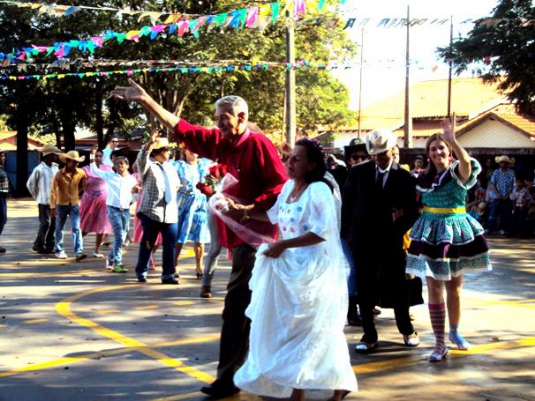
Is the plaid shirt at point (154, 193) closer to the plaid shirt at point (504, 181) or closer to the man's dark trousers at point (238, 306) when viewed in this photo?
the man's dark trousers at point (238, 306)

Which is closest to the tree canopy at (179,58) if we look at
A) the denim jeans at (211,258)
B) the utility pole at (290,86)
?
the utility pole at (290,86)

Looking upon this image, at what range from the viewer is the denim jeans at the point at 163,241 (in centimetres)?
1109

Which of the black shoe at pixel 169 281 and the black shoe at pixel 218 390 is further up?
the black shoe at pixel 169 281

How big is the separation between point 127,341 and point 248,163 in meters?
2.44

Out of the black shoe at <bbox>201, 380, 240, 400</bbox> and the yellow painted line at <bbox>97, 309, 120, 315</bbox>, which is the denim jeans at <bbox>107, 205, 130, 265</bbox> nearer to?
the yellow painted line at <bbox>97, 309, 120, 315</bbox>

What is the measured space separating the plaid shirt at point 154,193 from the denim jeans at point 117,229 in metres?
1.39

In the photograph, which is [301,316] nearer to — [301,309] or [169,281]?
[301,309]

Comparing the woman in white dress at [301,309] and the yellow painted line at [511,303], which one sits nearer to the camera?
the woman in white dress at [301,309]

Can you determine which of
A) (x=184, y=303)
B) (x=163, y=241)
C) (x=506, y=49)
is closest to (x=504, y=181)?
(x=506, y=49)

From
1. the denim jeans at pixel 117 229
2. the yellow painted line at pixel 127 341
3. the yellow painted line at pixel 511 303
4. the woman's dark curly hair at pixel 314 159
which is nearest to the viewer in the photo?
the woman's dark curly hair at pixel 314 159

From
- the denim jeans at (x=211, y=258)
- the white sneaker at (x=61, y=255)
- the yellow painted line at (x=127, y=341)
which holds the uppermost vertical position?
the denim jeans at (x=211, y=258)

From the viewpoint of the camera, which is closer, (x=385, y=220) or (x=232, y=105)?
(x=232, y=105)

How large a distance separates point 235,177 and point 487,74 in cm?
1856

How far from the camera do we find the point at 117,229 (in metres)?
12.6
